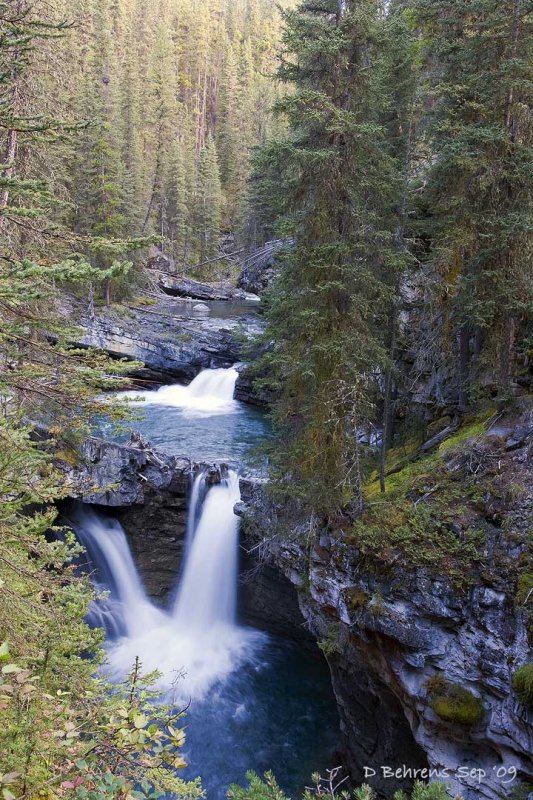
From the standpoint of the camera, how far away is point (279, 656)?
13.6 m

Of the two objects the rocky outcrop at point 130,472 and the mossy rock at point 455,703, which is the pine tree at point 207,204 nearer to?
the rocky outcrop at point 130,472

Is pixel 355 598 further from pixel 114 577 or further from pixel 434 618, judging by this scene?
pixel 114 577

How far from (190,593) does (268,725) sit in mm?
4264

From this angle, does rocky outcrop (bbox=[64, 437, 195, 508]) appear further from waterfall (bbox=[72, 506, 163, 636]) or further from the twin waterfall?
waterfall (bbox=[72, 506, 163, 636])

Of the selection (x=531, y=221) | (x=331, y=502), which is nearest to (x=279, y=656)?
(x=331, y=502)

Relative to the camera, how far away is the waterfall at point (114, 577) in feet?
46.8

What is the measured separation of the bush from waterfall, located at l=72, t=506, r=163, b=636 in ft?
34.4

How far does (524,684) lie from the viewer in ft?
21.0

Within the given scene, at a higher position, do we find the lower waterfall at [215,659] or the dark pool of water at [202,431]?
the dark pool of water at [202,431]

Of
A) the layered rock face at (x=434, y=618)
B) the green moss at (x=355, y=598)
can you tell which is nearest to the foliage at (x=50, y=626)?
the layered rock face at (x=434, y=618)

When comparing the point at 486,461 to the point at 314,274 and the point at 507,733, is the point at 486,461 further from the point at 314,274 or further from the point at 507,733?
the point at 314,274

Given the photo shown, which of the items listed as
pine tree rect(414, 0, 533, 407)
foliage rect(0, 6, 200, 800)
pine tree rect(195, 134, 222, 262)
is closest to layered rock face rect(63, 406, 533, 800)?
foliage rect(0, 6, 200, 800)

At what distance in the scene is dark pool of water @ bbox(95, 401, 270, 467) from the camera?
17.7 metres

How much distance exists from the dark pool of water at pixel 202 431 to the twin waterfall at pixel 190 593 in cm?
220
